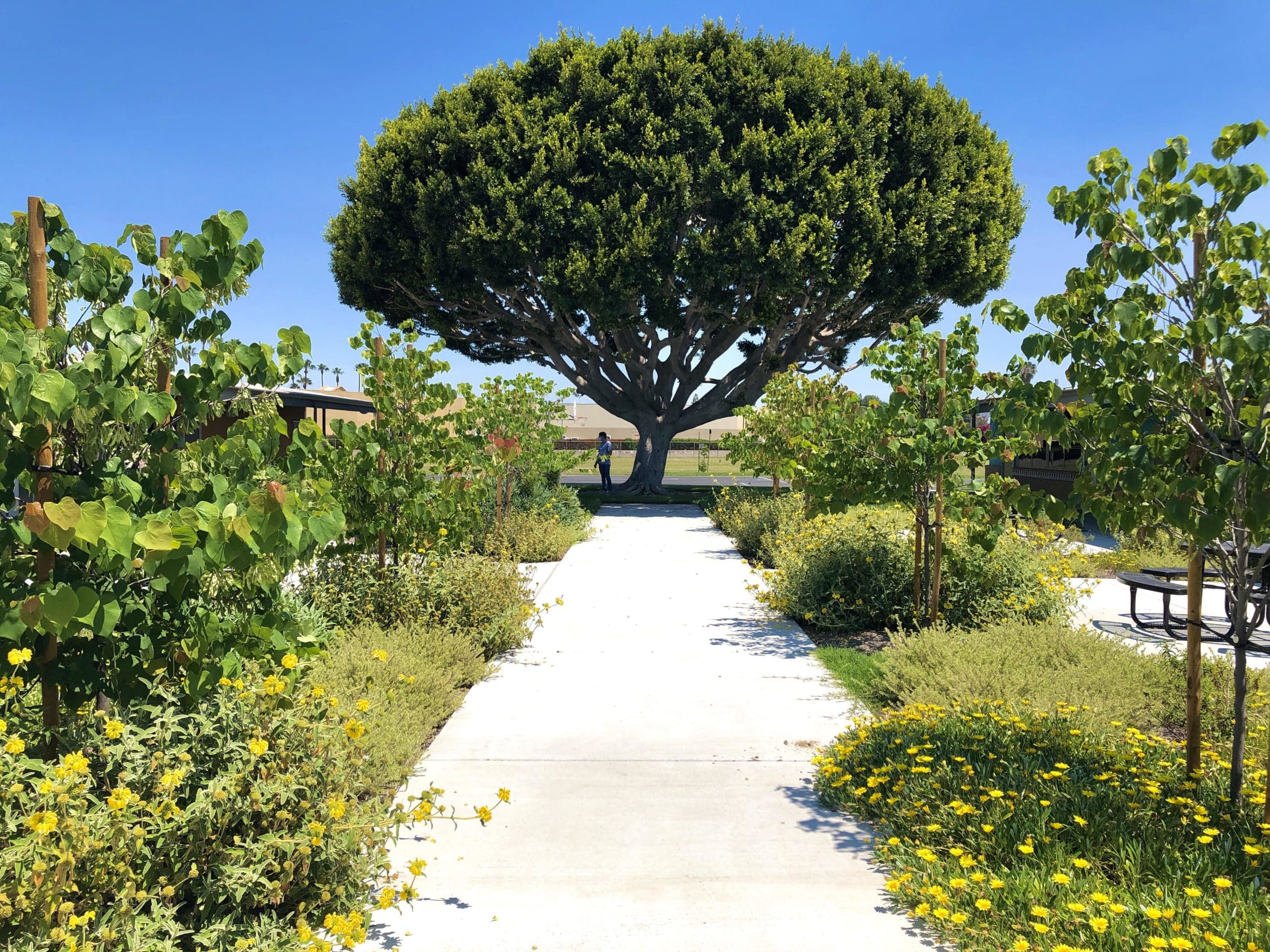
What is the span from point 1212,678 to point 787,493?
9742mm

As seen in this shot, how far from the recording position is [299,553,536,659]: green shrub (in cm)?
637

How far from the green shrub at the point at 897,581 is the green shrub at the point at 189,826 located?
497 cm

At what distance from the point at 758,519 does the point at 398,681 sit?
28.6 feet

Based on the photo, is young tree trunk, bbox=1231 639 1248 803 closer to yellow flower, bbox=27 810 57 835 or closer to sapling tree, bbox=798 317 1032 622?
sapling tree, bbox=798 317 1032 622

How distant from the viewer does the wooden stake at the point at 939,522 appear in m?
6.74

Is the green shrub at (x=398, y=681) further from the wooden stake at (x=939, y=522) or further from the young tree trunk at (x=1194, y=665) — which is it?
the wooden stake at (x=939, y=522)

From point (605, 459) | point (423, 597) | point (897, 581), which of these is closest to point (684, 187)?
point (605, 459)

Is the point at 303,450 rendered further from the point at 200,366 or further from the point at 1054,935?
the point at 1054,935

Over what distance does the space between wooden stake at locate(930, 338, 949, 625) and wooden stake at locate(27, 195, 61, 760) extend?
5879mm

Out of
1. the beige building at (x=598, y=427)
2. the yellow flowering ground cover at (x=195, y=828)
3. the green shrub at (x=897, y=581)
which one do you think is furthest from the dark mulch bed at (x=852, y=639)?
the beige building at (x=598, y=427)

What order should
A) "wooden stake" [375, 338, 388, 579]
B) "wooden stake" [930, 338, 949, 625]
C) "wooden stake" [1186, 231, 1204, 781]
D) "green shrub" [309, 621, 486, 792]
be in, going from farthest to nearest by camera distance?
"wooden stake" [930, 338, 949, 625], "wooden stake" [375, 338, 388, 579], "green shrub" [309, 621, 486, 792], "wooden stake" [1186, 231, 1204, 781]

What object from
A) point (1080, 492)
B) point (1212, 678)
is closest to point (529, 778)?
point (1080, 492)

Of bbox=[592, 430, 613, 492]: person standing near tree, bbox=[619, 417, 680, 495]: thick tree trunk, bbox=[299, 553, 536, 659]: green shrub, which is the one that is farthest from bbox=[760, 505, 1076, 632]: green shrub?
bbox=[592, 430, 613, 492]: person standing near tree

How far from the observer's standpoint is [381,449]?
21.6ft
